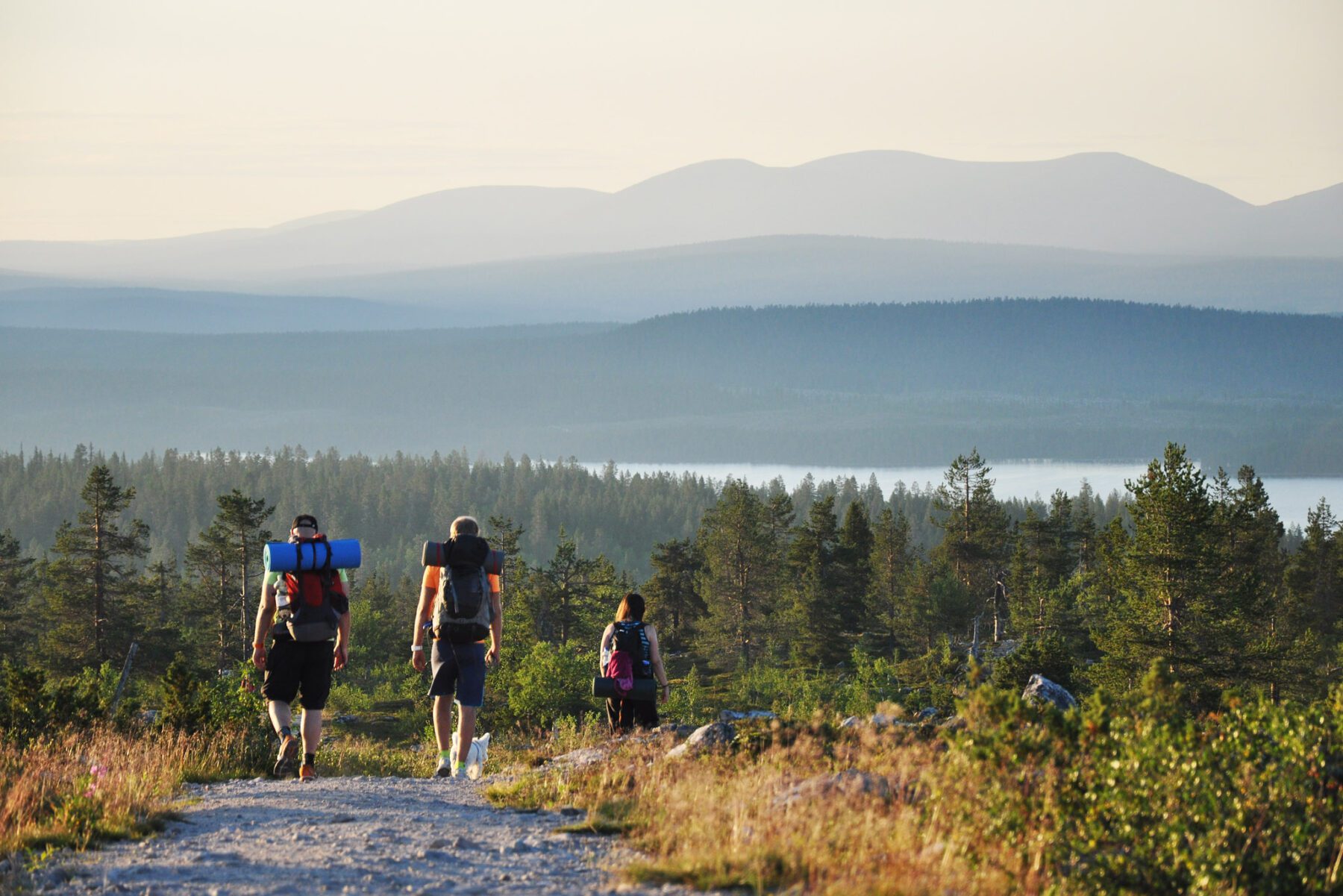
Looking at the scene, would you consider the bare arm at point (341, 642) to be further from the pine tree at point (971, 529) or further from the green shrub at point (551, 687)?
the pine tree at point (971, 529)

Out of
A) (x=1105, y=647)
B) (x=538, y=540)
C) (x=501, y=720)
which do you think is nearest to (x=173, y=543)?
(x=538, y=540)

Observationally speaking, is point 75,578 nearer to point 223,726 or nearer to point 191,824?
point 223,726

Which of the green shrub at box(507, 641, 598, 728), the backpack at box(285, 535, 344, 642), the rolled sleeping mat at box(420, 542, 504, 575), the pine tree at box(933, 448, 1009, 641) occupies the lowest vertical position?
the green shrub at box(507, 641, 598, 728)

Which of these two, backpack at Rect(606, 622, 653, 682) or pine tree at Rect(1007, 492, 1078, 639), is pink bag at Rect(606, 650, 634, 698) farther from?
pine tree at Rect(1007, 492, 1078, 639)

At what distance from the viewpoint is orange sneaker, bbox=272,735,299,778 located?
13.3 m

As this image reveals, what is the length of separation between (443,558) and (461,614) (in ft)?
2.02

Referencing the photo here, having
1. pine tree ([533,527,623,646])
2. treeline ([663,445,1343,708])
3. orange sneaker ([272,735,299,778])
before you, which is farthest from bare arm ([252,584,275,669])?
pine tree ([533,527,623,646])

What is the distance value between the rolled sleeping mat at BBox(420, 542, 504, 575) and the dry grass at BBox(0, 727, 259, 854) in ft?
9.76

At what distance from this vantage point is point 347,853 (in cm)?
927

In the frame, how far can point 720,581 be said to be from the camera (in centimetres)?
8281

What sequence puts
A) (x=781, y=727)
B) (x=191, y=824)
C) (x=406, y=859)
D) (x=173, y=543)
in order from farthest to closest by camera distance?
(x=173, y=543) → (x=781, y=727) → (x=191, y=824) → (x=406, y=859)

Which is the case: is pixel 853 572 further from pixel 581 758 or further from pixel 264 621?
pixel 264 621

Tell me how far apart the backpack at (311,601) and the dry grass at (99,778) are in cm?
166

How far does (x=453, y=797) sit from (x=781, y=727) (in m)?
3.29
